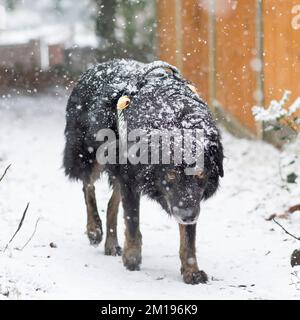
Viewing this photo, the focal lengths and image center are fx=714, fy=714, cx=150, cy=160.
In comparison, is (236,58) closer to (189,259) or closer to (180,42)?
(180,42)

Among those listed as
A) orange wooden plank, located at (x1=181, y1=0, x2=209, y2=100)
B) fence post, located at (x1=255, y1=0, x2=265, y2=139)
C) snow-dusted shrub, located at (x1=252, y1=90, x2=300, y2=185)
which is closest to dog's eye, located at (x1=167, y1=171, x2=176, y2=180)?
snow-dusted shrub, located at (x1=252, y1=90, x2=300, y2=185)

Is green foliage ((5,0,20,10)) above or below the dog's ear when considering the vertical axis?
above

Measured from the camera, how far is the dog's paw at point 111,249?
6656 mm

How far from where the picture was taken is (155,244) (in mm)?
7078

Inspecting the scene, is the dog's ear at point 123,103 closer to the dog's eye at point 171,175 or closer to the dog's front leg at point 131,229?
the dog's front leg at point 131,229

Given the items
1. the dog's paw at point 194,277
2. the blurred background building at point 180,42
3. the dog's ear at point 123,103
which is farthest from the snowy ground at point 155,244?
the dog's ear at point 123,103

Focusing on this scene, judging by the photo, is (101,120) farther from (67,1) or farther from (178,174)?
(67,1)

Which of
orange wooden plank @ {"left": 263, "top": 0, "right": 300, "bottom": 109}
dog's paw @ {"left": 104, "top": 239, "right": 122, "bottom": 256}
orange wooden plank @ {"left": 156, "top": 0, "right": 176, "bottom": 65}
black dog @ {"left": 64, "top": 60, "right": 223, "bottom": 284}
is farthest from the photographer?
orange wooden plank @ {"left": 156, "top": 0, "right": 176, "bottom": 65}

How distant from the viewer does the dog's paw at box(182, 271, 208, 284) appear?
18.7 feet

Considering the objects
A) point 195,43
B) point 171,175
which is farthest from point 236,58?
point 171,175

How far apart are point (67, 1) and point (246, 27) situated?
1268 cm

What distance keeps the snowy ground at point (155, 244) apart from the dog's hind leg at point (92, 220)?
108 millimetres

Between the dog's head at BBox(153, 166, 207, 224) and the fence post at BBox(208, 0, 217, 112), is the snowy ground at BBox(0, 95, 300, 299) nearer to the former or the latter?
the dog's head at BBox(153, 166, 207, 224)

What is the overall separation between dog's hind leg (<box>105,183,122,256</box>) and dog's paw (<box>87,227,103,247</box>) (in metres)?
0.20
